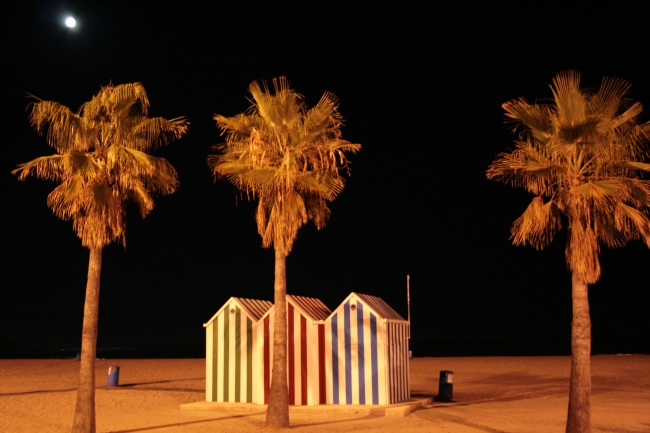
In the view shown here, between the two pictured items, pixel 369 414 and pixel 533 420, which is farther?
pixel 369 414

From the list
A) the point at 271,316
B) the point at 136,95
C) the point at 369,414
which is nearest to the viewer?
the point at 136,95

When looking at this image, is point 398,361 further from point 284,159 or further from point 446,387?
point 284,159

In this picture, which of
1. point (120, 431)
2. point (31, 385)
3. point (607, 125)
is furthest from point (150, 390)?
point (607, 125)

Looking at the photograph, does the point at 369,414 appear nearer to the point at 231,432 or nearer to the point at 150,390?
the point at 231,432

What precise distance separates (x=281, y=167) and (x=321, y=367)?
255 inches

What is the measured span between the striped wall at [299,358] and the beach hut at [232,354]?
275 mm

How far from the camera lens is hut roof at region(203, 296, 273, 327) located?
21.2 metres

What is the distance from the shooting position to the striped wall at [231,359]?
20.9m

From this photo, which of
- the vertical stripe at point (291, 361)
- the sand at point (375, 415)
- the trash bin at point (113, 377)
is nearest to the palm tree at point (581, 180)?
the sand at point (375, 415)

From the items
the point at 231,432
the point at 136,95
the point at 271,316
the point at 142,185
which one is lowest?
the point at 231,432

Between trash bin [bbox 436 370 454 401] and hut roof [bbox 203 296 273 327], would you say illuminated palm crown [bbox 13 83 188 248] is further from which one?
trash bin [bbox 436 370 454 401]

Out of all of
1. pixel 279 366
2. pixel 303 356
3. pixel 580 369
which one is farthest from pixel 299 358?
pixel 580 369

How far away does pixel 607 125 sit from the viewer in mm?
13531

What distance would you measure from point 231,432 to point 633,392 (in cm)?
1447
